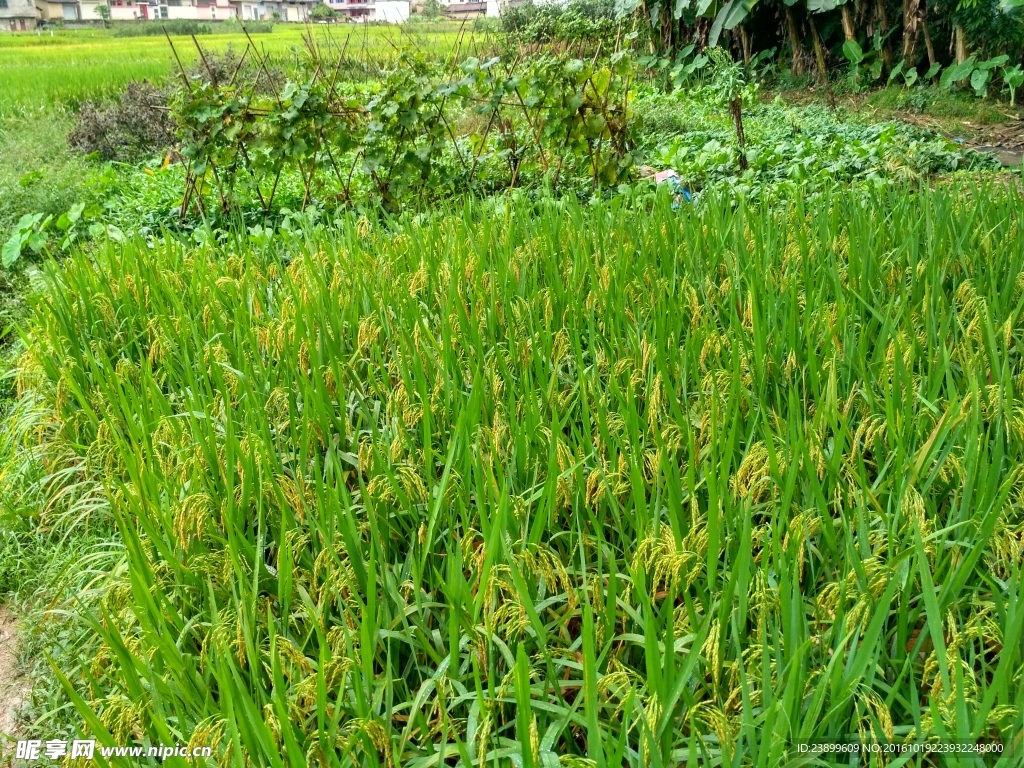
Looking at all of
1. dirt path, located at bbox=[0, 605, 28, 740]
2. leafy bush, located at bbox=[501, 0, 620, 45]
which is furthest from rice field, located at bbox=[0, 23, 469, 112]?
dirt path, located at bbox=[0, 605, 28, 740]

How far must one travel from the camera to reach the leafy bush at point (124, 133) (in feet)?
24.1

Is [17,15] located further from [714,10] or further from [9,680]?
[9,680]

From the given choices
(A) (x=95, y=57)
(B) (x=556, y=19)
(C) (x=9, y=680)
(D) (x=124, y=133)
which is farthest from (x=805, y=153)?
(A) (x=95, y=57)

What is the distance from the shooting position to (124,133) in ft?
25.0

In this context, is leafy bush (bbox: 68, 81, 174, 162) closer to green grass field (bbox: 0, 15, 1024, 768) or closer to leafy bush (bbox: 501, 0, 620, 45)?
green grass field (bbox: 0, 15, 1024, 768)

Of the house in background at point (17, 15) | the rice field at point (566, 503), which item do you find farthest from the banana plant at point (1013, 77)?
the house in background at point (17, 15)

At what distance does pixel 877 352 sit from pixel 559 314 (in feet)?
2.77

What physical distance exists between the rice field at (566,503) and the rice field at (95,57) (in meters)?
2.60

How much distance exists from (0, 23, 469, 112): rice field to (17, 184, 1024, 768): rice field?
2.60 metres

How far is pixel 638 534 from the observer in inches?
55.4

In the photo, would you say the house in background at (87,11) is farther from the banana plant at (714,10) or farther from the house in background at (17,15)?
the banana plant at (714,10)

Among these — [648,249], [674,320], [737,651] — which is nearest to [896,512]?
[737,651]

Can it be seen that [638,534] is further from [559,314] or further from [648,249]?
[648,249]

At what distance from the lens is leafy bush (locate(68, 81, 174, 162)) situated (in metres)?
7.36
